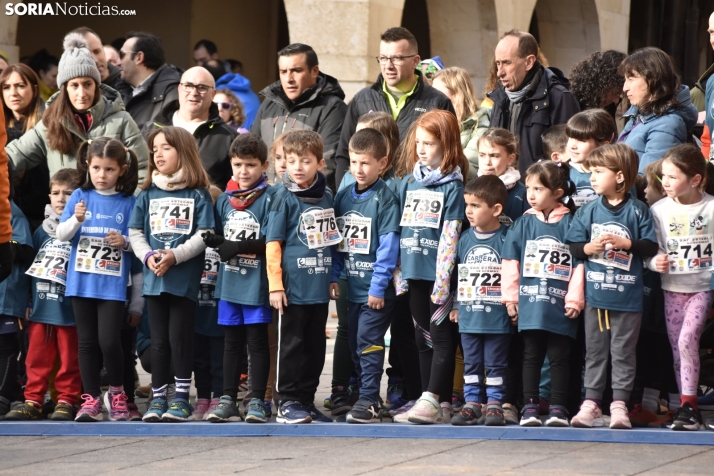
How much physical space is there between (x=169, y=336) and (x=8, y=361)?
3.44 ft

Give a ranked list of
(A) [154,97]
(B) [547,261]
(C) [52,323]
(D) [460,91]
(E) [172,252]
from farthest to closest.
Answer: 1. (A) [154,97]
2. (D) [460,91]
3. (C) [52,323]
4. (E) [172,252]
5. (B) [547,261]

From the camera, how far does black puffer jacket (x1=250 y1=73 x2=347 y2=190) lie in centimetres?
825

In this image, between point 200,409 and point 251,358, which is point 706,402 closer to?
point 251,358

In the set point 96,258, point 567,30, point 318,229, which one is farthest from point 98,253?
point 567,30

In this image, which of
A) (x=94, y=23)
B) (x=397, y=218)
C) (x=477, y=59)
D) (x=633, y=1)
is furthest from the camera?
(x=633, y=1)

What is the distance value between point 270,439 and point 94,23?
10.2m

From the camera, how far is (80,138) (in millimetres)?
7875

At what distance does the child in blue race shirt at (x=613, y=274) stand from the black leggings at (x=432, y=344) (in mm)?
752

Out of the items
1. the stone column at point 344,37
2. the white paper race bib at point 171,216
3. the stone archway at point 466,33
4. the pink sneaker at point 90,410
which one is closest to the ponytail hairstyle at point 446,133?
the white paper race bib at point 171,216

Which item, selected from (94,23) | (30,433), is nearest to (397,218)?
(30,433)

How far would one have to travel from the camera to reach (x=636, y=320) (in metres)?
6.70

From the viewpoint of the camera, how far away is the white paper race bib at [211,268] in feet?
24.4

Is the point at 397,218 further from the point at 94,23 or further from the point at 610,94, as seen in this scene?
the point at 94,23

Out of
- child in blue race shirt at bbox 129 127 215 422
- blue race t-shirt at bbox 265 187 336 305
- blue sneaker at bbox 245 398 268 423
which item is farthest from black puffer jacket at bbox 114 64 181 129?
blue sneaker at bbox 245 398 268 423
